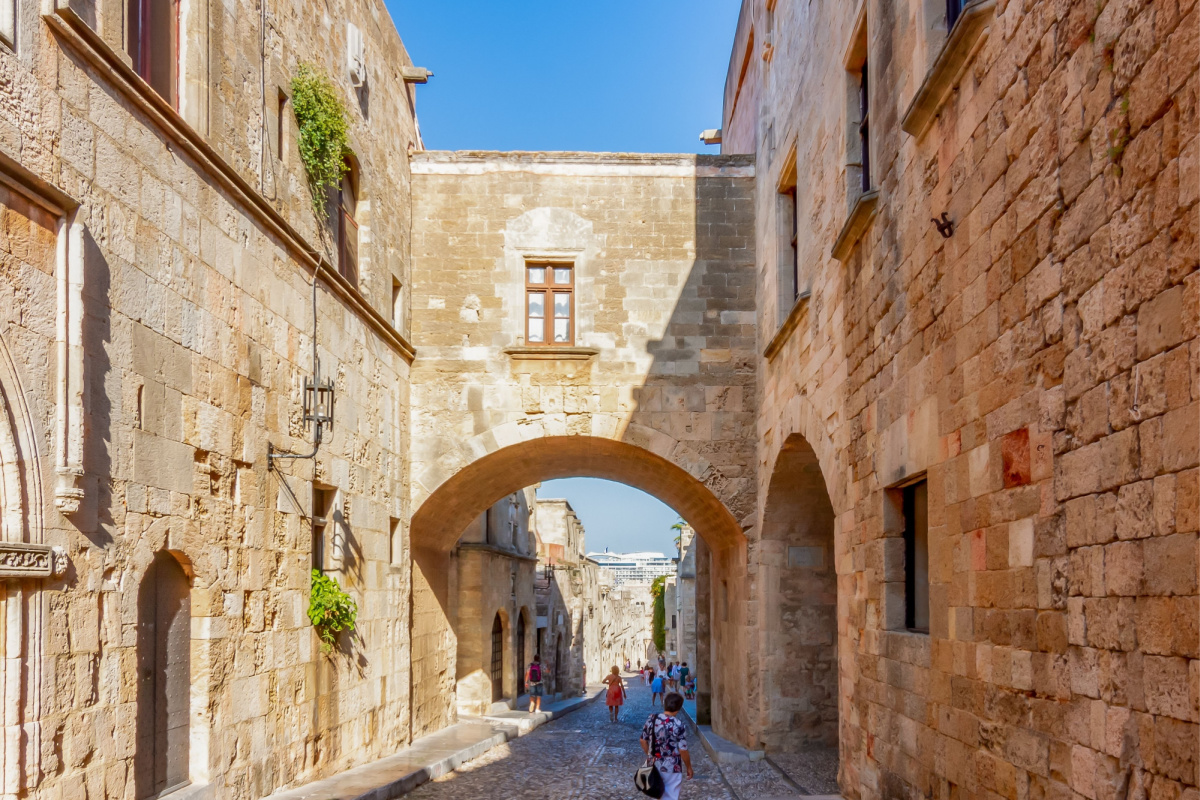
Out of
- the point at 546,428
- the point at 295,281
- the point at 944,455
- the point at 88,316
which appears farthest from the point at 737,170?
the point at 88,316

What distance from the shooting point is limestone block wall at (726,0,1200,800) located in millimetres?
3111

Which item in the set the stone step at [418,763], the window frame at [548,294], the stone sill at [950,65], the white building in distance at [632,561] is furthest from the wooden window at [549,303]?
the white building in distance at [632,561]

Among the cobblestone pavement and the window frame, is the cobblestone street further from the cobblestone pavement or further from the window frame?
the window frame

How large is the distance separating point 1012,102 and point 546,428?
27.4ft

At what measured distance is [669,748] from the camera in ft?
20.8

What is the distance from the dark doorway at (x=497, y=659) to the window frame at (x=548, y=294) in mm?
8100

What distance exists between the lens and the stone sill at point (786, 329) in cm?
902

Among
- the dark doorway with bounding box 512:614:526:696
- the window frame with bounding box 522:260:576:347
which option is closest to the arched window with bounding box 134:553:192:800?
the window frame with bounding box 522:260:576:347

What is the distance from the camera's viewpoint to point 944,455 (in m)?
5.22

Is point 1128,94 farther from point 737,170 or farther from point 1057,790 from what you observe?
point 737,170

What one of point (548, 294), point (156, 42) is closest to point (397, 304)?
point (548, 294)

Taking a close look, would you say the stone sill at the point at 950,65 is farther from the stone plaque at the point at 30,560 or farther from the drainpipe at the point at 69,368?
the stone plaque at the point at 30,560

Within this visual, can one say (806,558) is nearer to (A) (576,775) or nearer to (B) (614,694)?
(A) (576,775)

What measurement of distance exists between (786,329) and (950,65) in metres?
4.97
